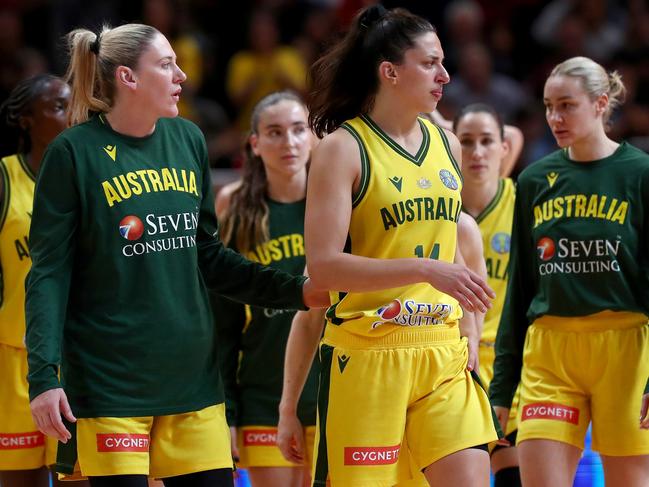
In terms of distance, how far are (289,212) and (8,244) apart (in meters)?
1.30

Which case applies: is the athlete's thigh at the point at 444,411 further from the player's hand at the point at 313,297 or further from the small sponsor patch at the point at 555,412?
the small sponsor patch at the point at 555,412

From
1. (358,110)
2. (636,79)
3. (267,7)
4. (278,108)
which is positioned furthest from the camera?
(267,7)

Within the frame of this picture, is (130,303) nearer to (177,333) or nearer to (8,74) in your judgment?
(177,333)

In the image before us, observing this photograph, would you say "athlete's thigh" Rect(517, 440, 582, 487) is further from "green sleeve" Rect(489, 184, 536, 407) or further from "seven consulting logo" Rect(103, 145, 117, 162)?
"seven consulting logo" Rect(103, 145, 117, 162)

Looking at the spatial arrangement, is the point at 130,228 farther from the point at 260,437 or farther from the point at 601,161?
the point at 601,161

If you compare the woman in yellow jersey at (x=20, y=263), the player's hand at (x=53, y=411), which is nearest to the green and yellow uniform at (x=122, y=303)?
the player's hand at (x=53, y=411)

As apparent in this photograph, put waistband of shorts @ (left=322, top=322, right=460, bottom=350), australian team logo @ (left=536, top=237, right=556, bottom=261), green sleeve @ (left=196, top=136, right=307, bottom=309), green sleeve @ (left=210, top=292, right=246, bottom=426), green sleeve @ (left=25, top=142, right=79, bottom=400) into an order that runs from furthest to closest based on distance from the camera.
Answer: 1. green sleeve @ (left=210, top=292, right=246, bottom=426)
2. australian team logo @ (left=536, top=237, right=556, bottom=261)
3. green sleeve @ (left=196, top=136, right=307, bottom=309)
4. waistband of shorts @ (left=322, top=322, right=460, bottom=350)
5. green sleeve @ (left=25, top=142, right=79, bottom=400)

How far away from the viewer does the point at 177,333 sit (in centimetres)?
385

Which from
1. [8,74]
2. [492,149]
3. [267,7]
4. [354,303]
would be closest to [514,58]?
[267,7]

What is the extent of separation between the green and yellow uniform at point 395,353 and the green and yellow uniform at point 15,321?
1896mm

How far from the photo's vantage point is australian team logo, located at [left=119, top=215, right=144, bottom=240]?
378cm

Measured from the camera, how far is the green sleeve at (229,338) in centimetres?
545

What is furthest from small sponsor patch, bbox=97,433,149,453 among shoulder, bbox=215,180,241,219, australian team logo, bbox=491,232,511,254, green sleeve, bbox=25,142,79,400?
australian team logo, bbox=491,232,511,254

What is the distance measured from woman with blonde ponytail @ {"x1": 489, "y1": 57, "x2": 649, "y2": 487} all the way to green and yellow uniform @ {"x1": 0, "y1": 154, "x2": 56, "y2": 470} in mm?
2099
